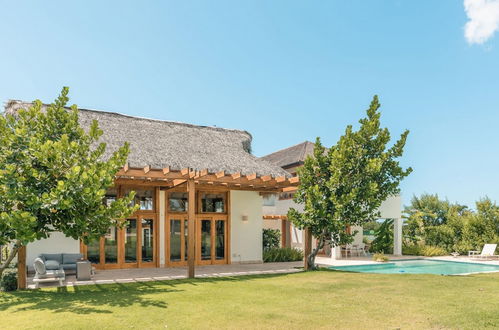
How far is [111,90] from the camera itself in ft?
67.9

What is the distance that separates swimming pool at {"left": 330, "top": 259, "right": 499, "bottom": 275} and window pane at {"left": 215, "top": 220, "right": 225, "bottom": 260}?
5120 millimetres

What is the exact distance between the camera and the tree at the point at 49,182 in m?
9.28

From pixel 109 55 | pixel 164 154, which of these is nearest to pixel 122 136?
pixel 164 154

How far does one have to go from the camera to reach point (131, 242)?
16953 mm

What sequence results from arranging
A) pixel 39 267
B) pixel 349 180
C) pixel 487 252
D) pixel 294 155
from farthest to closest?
pixel 294 155 < pixel 487 252 < pixel 349 180 < pixel 39 267

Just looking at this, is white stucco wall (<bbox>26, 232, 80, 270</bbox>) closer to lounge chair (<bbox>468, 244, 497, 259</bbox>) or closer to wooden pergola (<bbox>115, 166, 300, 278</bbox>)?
wooden pergola (<bbox>115, 166, 300, 278</bbox>)

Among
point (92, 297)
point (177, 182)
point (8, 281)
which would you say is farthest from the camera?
point (177, 182)

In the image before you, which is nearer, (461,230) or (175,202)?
(175,202)

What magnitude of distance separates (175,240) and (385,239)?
14.6 metres

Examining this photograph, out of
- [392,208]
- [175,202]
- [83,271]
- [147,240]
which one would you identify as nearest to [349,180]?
[175,202]

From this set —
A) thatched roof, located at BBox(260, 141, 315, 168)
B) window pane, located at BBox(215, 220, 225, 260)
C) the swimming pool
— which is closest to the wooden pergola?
window pane, located at BBox(215, 220, 225, 260)

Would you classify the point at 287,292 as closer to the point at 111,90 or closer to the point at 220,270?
the point at 220,270

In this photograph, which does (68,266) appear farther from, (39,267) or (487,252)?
(487,252)

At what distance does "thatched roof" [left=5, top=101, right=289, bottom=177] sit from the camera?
671 inches
